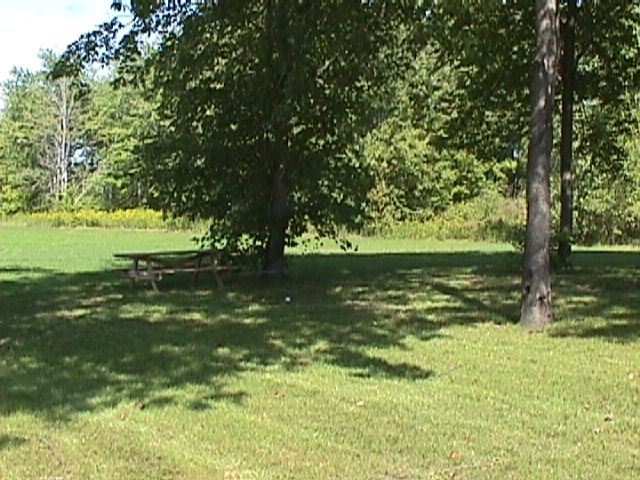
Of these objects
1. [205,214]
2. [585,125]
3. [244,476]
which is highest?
[585,125]

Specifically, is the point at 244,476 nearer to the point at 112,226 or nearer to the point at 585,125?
the point at 585,125

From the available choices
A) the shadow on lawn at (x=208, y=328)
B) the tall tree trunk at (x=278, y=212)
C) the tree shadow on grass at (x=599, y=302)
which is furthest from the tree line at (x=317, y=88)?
the shadow on lawn at (x=208, y=328)

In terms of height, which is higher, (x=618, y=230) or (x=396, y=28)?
(x=396, y=28)

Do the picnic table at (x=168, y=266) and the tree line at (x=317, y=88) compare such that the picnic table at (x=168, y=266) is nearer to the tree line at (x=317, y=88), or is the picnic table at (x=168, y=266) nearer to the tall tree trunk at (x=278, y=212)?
the tree line at (x=317, y=88)

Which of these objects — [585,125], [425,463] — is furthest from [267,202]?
[425,463]

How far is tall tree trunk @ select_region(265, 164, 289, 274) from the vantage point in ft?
50.7

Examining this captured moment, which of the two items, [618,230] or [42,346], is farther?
[618,230]

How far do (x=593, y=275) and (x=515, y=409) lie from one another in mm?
10368

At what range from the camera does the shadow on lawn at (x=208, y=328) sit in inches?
284

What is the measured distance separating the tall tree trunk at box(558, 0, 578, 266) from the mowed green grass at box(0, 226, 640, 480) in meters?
3.47

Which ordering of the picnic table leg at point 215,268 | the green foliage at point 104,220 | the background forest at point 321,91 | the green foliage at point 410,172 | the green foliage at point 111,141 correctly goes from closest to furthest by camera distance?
1. the background forest at point 321,91
2. the picnic table leg at point 215,268
3. the green foliage at point 410,172
4. the green foliage at point 104,220
5. the green foliage at point 111,141

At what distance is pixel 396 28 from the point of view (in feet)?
47.3

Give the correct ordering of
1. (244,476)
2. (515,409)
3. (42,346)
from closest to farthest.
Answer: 1. (244,476)
2. (515,409)
3. (42,346)

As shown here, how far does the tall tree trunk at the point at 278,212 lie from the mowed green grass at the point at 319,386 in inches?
76.0
